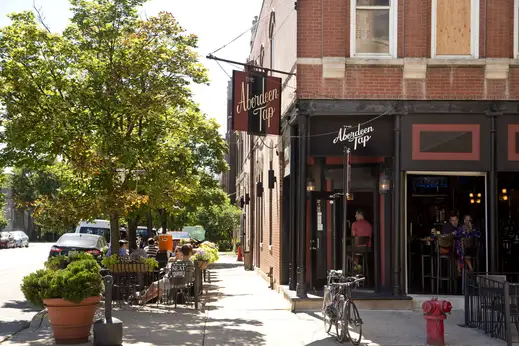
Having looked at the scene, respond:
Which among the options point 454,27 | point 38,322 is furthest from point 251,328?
point 454,27

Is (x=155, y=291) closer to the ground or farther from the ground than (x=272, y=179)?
closer to the ground

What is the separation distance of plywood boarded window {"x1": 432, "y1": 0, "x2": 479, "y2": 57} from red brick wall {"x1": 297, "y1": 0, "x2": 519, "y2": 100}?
6.6 inches

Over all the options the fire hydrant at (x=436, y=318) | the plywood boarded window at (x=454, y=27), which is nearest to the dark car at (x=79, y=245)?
the plywood boarded window at (x=454, y=27)

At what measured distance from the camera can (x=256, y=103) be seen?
16.0 metres

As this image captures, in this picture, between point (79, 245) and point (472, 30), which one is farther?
point (79, 245)

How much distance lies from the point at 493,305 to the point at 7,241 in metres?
57.5

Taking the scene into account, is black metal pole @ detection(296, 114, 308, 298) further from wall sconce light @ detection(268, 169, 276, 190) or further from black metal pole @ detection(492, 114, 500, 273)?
wall sconce light @ detection(268, 169, 276, 190)

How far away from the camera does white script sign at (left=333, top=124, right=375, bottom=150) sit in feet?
49.2

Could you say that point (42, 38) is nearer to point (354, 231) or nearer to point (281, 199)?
point (281, 199)

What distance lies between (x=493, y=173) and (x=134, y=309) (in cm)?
785

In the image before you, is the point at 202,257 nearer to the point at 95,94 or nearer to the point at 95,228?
the point at 95,94

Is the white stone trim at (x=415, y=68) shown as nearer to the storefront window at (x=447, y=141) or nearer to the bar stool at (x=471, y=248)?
the storefront window at (x=447, y=141)

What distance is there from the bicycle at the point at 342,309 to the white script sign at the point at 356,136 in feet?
12.8

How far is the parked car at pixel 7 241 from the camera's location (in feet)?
204
